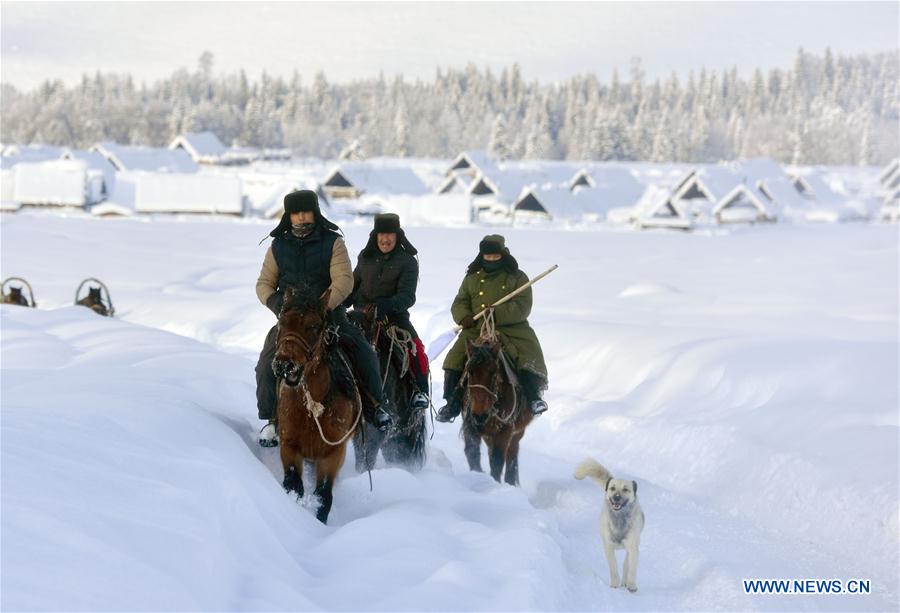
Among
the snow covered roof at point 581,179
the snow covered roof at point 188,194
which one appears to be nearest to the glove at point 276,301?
the snow covered roof at point 188,194

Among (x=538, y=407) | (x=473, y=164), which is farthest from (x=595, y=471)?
(x=473, y=164)

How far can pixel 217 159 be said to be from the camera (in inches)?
4392

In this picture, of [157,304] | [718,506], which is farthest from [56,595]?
[157,304]

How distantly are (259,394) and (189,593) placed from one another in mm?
3343

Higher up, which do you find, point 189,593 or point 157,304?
point 189,593

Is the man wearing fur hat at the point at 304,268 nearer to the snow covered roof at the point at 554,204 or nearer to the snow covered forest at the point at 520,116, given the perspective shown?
the snow covered roof at the point at 554,204

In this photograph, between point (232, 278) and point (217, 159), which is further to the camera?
point (217, 159)

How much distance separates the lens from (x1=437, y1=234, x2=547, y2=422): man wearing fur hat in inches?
402

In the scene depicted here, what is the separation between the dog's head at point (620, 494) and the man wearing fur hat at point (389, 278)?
3092 mm

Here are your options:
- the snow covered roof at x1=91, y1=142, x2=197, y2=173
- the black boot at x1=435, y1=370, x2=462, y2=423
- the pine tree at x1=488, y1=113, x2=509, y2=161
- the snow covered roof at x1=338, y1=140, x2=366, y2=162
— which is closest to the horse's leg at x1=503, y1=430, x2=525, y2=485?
the black boot at x1=435, y1=370, x2=462, y2=423

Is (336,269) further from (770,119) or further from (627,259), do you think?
(770,119)

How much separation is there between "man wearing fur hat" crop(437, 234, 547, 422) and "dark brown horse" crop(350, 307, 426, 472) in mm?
416

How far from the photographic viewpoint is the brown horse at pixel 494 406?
32.6 feet

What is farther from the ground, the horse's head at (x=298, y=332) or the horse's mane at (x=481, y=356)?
the horse's head at (x=298, y=332)
